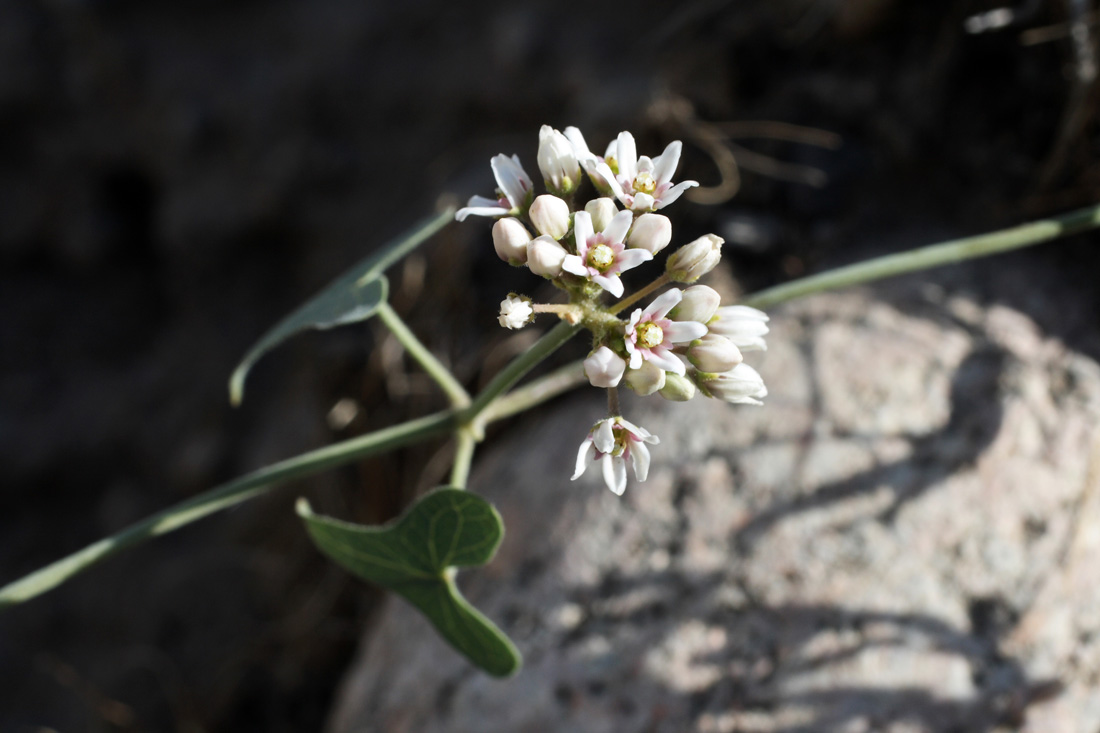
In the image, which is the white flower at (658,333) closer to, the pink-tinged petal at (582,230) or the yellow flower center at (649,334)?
the yellow flower center at (649,334)

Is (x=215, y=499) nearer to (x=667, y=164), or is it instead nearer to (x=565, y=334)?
(x=565, y=334)

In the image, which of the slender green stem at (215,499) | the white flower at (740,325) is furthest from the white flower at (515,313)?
the slender green stem at (215,499)

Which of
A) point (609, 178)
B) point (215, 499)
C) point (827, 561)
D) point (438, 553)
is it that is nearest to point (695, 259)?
point (609, 178)

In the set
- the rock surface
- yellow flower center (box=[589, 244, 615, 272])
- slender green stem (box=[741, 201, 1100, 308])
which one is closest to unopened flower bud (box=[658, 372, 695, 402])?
yellow flower center (box=[589, 244, 615, 272])

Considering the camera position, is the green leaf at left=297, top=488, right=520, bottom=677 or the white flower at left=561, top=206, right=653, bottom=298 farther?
the green leaf at left=297, top=488, right=520, bottom=677

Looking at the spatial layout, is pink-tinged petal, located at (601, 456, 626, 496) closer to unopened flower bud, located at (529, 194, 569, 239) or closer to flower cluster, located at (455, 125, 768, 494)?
flower cluster, located at (455, 125, 768, 494)

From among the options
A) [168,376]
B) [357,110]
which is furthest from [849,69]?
[168,376]

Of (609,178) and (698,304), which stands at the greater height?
(609,178)

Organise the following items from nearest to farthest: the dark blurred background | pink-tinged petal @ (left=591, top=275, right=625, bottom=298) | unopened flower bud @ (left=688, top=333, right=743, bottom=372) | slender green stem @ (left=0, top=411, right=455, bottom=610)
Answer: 1. pink-tinged petal @ (left=591, top=275, right=625, bottom=298)
2. unopened flower bud @ (left=688, top=333, right=743, bottom=372)
3. slender green stem @ (left=0, top=411, right=455, bottom=610)
4. the dark blurred background
